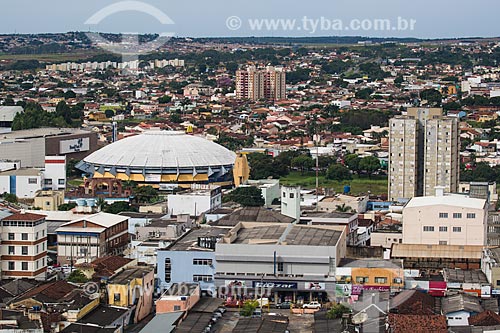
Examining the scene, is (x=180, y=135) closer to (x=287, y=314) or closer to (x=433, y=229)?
(x=433, y=229)

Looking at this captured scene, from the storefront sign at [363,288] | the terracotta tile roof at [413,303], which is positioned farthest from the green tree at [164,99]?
the terracotta tile roof at [413,303]

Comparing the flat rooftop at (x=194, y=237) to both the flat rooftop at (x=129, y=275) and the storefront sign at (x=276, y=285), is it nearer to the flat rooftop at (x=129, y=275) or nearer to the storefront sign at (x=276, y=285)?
the flat rooftop at (x=129, y=275)

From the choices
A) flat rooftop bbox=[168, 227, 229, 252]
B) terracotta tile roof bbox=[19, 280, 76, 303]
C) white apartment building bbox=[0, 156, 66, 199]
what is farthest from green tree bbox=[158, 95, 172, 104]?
terracotta tile roof bbox=[19, 280, 76, 303]

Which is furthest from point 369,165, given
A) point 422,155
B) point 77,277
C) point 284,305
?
point 77,277

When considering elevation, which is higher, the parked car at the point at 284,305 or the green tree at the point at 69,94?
the green tree at the point at 69,94

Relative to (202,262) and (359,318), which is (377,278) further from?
(202,262)

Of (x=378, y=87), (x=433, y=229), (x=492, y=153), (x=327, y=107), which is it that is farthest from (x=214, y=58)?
(x=433, y=229)

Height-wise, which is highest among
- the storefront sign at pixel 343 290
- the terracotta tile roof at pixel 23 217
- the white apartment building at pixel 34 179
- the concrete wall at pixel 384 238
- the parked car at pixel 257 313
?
the white apartment building at pixel 34 179
